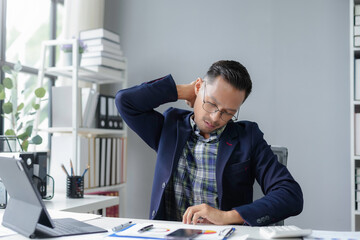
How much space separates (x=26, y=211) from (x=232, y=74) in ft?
2.80

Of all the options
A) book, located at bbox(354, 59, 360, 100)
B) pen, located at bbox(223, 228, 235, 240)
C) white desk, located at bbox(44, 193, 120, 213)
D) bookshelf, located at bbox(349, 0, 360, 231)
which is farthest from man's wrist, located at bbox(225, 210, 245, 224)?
book, located at bbox(354, 59, 360, 100)

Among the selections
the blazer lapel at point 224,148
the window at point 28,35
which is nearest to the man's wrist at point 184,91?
the blazer lapel at point 224,148

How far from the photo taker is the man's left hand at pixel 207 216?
1286mm

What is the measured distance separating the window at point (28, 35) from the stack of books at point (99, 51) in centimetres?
38

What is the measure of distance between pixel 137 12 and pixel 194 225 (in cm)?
244

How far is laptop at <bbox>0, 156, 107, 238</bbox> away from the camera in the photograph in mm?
1075

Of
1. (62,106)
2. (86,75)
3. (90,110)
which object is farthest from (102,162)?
(86,75)

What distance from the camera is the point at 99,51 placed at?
2896 millimetres

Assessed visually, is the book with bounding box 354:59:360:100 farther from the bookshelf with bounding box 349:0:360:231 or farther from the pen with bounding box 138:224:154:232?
the pen with bounding box 138:224:154:232

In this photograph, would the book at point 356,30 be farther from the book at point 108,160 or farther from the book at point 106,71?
the book at point 108,160

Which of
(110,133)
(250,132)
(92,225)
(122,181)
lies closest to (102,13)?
(110,133)

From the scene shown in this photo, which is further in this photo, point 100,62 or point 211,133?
point 100,62

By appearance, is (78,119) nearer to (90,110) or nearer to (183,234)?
(90,110)

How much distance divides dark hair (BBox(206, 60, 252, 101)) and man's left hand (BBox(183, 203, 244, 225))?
483 mm
